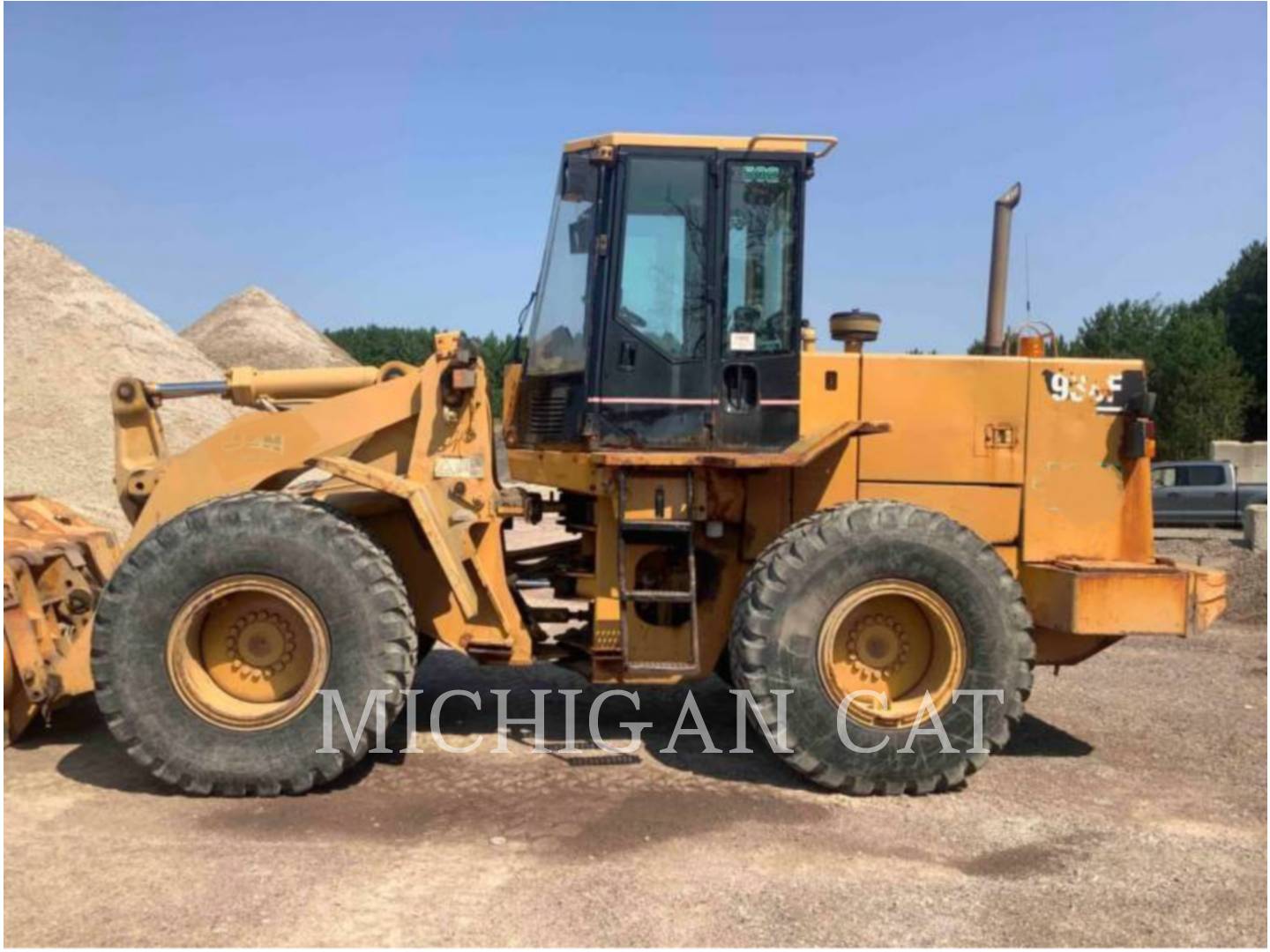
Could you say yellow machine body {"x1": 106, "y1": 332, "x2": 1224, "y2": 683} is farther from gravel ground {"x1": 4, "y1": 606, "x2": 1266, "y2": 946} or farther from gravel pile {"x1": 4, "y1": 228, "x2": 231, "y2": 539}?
gravel pile {"x1": 4, "y1": 228, "x2": 231, "y2": 539}

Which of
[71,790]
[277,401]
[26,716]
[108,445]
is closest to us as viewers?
[71,790]

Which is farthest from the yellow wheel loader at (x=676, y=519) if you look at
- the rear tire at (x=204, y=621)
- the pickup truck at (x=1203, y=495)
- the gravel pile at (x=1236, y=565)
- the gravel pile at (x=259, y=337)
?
the gravel pile at (x=259, y=337)

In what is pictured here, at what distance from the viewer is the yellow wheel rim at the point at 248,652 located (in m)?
4.94

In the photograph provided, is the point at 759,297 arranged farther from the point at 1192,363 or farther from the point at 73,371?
the point at 1192,363

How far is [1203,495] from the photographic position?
18734mm

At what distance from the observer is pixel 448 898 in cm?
382

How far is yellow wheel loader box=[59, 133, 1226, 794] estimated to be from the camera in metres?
4.96

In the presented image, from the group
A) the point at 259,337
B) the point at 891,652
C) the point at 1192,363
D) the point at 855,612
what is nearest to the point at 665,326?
the point at 855,612

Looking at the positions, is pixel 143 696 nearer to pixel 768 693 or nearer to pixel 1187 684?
pixel 768 693

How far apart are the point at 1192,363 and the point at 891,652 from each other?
107 feet

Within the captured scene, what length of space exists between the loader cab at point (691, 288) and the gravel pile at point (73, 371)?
9.37 metres

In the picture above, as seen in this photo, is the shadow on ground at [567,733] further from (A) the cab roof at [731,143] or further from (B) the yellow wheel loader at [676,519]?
(A) the cab roof at [731,143]

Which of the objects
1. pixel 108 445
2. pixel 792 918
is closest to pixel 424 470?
pixel 792 918

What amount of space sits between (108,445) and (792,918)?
14.3 meters
